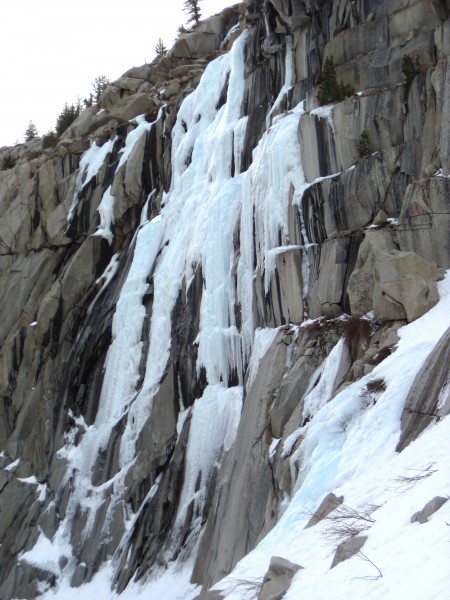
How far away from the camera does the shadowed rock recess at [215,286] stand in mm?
16578

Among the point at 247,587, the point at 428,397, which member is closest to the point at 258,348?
the point at 428,397

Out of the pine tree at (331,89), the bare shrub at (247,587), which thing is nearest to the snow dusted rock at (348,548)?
the bare shrub at (247,587)

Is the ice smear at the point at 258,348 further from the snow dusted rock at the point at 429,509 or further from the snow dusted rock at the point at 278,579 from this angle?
the snow dusted rock at the point at 429,509

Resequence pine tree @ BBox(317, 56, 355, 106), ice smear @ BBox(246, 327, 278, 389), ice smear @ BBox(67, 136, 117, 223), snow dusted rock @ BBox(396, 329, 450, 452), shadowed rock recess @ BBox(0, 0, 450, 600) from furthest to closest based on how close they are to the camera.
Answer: ice smear @ BBox(67, 136, 117, 223) < pine tree @ BBox(317, 56, 355, 106) < ice smear @ BBox(246, 327, 278, 389) < shadowed rock recess @ BBox(0, 0, 450, 600) < snow dusted rock @ BBox(396, 329, 450, 452)

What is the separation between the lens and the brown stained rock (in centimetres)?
992

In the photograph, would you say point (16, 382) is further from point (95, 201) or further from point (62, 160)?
point (62, 160)

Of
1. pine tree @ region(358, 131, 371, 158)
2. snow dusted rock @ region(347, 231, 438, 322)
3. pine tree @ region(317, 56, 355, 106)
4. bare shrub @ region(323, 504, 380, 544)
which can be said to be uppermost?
pine tree @ region(317, 56, 355, 106)

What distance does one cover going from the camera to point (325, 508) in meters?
10.1

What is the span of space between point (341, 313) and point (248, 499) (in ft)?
16.2

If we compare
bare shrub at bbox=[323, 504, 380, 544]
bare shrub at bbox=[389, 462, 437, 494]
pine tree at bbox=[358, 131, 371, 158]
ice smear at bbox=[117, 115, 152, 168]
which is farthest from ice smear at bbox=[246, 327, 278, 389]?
ice smear at bbox=[117, 115, 152, 168]

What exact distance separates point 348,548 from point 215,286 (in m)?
16.8

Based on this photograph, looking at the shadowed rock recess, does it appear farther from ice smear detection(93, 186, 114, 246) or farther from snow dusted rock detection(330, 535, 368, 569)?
snow dusted rock detection(330, 535, 368, 569)

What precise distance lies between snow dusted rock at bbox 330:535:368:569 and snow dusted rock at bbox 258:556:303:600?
65 cm

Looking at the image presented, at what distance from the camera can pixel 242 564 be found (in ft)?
35.8
